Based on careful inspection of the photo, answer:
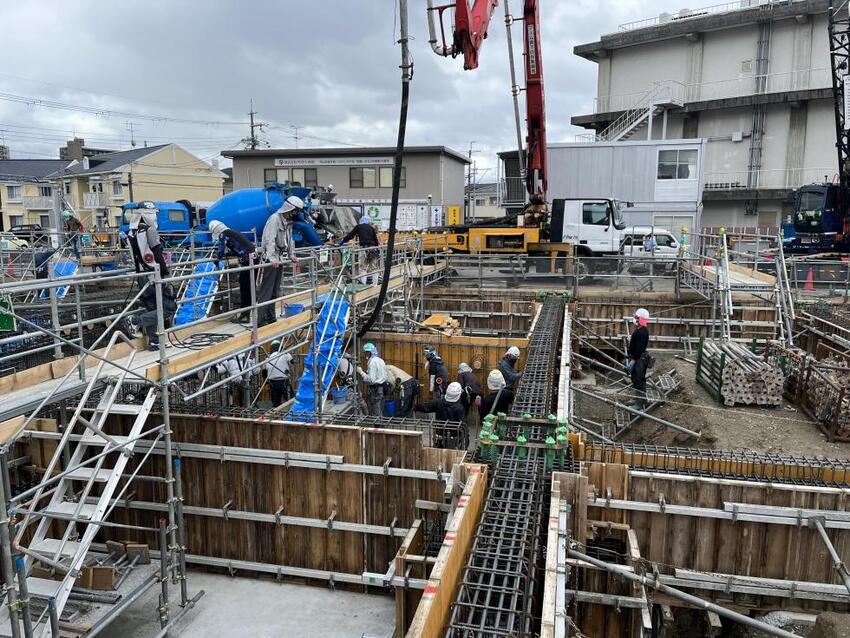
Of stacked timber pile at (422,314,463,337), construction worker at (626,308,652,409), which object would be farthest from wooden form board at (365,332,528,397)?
construction worker at (626,308,652,409)

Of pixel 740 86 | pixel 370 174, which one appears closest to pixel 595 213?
pixel 370 174

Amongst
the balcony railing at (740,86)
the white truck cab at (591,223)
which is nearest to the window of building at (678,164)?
the white truck cab at (591,223)

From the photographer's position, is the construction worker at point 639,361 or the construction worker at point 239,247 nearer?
the construction worker at point 239,247

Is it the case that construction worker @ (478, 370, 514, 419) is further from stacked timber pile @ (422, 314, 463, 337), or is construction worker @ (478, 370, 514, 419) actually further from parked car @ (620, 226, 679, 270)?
parked car @ (620, 226, 679, 270)

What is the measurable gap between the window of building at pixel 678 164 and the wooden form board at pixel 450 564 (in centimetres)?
2830

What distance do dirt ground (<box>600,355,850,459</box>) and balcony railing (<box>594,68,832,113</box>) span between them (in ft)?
108

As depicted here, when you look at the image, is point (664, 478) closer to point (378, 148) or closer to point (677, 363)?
point (677, 363)

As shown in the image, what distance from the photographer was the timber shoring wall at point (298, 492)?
293 inches

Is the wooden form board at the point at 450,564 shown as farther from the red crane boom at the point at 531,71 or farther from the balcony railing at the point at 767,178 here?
the balcony railing at the point at 767,178

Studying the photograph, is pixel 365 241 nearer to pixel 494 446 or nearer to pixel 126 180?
pixel 494 446

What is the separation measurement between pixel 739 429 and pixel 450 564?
863 cm

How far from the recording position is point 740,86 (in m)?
38.6

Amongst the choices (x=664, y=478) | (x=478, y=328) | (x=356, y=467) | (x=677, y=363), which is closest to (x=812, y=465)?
(x=664, y=478)

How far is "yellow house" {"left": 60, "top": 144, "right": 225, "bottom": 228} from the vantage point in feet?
151
